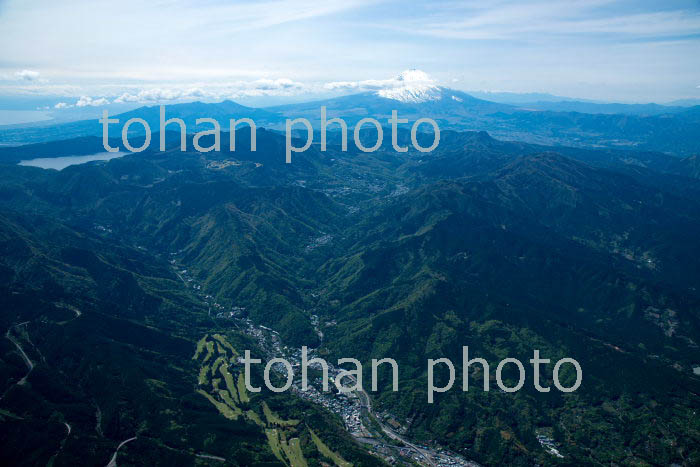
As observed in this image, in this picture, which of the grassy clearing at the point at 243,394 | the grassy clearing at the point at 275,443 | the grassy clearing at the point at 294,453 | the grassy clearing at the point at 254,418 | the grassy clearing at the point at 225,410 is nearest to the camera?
the grassy clearing at the point at 294,453

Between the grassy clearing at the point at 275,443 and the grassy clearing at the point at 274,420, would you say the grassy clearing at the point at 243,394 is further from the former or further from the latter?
the grassy clearing at the point at 275,443

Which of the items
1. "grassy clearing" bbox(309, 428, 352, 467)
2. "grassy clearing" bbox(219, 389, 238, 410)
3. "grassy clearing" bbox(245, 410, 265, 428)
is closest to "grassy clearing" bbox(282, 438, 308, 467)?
"grassy clearing" bbox(309, 428, 352, 467)

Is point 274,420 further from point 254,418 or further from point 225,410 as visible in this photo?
point 225,410

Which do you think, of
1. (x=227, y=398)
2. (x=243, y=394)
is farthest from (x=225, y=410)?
(x=243, y=394)

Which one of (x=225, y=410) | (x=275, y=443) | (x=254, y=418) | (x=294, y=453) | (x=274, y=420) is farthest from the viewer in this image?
(x=225, y=410)

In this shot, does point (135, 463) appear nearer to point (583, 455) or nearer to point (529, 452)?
point (529, 452)

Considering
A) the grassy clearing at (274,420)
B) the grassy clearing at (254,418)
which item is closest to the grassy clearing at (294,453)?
the grassy clearing at (274,420)

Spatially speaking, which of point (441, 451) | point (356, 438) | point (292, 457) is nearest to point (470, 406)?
point (441, 451)

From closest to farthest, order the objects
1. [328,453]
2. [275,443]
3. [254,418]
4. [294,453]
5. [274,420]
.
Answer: [328,453] → [294,453] → [275,443] → [274,420] → [254,418]

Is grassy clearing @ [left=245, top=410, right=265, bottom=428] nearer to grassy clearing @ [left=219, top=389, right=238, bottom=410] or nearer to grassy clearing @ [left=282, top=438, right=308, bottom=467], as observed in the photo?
grassy clearing @ [left=219, top=389, right=238, bottom=410]
